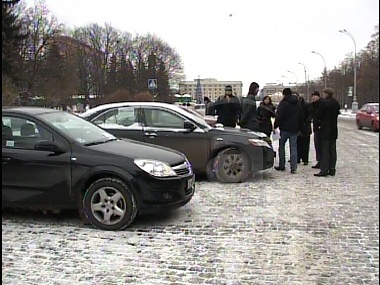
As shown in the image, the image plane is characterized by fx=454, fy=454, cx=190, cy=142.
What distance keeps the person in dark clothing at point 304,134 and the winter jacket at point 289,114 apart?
0.56 m


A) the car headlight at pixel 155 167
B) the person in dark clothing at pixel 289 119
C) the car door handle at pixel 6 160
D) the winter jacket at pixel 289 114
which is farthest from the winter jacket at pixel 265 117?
the car door handle at pixel 6 160

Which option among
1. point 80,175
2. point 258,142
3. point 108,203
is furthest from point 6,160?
point 258,142

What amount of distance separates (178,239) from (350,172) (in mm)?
4876

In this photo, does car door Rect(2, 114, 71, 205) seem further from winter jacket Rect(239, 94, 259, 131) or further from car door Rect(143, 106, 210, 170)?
winter jacket Rect(239, 94, 259, 131)

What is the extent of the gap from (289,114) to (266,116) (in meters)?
0.77

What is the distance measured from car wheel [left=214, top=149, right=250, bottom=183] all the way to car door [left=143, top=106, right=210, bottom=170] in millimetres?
248

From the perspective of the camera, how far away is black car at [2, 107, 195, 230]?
4.68m

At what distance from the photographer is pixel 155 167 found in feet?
15.8

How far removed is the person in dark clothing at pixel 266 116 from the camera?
8729 mm

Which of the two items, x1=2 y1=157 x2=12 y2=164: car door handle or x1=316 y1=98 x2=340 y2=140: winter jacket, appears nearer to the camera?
x1=2 y1=157 x2=12 y2=164: car door handle

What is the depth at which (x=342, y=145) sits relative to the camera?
13.0 m

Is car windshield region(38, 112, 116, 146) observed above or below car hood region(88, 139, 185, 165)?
above

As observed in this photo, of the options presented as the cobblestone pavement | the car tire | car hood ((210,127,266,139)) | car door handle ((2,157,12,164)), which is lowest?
the cobblestone pavement

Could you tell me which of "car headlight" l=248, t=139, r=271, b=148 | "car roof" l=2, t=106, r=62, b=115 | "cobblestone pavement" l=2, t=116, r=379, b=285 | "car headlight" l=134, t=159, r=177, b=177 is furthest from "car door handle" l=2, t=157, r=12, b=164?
"car headlight" l=248, t=139, r=271, b=148
